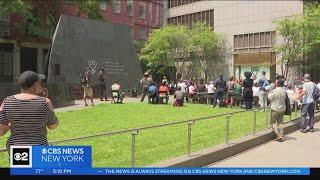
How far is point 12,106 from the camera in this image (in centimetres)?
634

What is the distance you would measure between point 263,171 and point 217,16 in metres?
60.2

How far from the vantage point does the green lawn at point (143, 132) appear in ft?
31.7

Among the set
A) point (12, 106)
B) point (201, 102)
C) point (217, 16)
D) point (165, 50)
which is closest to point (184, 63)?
point (165, 50)

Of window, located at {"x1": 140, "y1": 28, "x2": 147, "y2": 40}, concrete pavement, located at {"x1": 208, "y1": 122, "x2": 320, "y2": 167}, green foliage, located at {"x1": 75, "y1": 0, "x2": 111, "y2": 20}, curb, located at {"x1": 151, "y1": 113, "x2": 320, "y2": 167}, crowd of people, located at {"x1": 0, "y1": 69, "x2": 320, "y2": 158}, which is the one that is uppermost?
green foliage, located at {"x1": 75, "y1": 0, "x2": 111, "y2": 20}

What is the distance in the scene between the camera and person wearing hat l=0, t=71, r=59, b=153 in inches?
249

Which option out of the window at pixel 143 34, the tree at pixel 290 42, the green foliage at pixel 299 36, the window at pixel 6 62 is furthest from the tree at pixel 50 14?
the window at pixel 143 34

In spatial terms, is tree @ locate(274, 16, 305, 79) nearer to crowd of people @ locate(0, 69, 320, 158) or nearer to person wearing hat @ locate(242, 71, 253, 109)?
crowd of people @ locate(0, 69, 320, 158)

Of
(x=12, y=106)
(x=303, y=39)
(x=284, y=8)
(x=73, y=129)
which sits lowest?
Answer: (x=73, y=129)

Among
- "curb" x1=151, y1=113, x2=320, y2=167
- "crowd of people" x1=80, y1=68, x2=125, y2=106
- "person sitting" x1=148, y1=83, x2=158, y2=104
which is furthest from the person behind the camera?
"person sitting" x1=148, y1=83, x2=158, y2=104

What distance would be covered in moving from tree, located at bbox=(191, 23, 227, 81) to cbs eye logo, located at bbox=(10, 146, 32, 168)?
5324 centimetres

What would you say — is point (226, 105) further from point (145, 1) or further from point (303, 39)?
point (145, 1)

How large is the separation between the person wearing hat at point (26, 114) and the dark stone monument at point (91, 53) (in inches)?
967

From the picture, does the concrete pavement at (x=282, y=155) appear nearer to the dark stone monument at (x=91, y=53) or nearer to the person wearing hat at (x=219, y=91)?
the person wearing hat at (x=219, y=91)

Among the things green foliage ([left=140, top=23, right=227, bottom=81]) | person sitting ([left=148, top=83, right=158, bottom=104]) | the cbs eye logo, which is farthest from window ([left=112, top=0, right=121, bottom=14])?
the cbs eye logo
